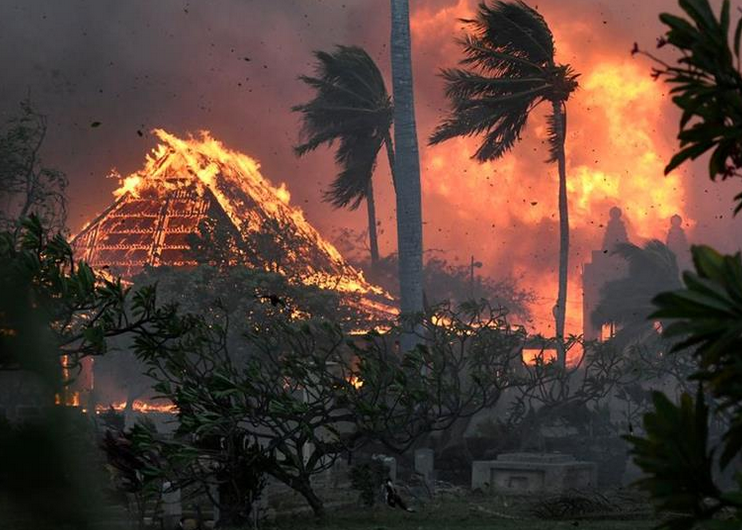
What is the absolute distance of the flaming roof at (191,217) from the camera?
53.8 m

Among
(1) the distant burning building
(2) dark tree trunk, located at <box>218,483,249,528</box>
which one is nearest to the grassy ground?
(2) dark tree trunk, located at <box>218,483,249,528</box>

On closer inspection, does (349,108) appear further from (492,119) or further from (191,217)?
(191,217)

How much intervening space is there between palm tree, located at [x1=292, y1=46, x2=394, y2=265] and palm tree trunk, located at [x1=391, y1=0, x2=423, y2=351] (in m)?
14.0

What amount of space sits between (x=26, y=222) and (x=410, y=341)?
62.8 feet

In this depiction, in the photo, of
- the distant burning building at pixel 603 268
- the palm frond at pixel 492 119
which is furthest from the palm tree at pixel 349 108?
the distant burning building at pixel 603 268

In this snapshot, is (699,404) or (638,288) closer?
(699,404)

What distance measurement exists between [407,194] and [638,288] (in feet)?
77.6

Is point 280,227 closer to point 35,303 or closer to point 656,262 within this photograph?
point 656,262

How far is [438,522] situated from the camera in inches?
813

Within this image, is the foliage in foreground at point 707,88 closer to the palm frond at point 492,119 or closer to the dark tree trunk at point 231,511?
the dark tree trunk at point 231,511

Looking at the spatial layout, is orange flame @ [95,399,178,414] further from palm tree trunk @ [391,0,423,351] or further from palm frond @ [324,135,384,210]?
palm tree trunk @ [391,0,423,351]

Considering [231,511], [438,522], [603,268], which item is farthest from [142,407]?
[231,511]

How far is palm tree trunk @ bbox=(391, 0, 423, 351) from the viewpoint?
106ft

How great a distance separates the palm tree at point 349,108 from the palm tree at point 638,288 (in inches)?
450
